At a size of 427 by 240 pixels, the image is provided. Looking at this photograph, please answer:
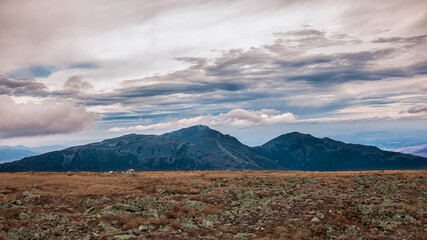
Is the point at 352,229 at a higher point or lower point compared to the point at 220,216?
lower

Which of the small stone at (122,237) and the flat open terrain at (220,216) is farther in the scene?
the flat open terrain at (220,216)

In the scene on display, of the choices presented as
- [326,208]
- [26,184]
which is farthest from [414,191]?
[26,184]

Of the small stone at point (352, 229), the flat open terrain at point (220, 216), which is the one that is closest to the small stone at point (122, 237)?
the flat open terrain at point (220, 216)

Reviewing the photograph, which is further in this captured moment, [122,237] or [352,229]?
[352,229]

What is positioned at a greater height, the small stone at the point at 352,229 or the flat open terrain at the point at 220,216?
the flat open terrain at the point at 220,216

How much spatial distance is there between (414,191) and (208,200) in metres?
24.5

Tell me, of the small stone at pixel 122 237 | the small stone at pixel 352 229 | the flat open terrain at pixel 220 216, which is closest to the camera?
the small stone at pixel 122 237

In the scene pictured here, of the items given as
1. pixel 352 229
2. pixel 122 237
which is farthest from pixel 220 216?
pixel 352 229

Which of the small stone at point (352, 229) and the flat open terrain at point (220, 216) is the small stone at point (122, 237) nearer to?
the flat open terrain at point (220, 216)

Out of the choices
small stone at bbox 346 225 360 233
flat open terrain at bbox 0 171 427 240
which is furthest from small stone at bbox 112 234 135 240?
small stone at bbox 346 225 360 233

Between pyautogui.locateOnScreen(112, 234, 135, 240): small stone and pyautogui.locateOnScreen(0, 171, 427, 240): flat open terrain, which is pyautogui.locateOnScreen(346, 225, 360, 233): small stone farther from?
pyautogui.locateOnScreen(112, 234, 135, 240): small stone

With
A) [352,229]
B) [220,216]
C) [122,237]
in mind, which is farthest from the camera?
[220,216]

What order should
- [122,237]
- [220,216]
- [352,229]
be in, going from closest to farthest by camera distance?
[122,237], [352,229], [220,216]

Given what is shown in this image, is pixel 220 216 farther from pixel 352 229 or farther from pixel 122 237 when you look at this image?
pixel 352 229
